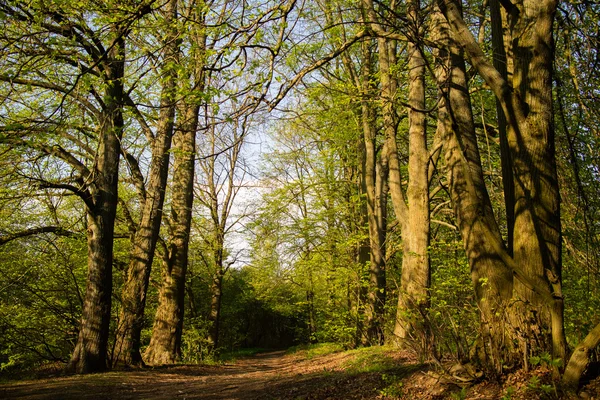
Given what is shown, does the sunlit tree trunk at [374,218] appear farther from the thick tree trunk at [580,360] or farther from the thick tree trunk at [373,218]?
the thick tree trunk at [580,360]

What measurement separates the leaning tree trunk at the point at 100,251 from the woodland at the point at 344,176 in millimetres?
36

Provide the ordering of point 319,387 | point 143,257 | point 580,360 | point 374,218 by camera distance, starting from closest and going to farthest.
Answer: point 580,360
point 319,387
point 143,257
point 374,218

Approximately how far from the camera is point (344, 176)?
1919 centimetres

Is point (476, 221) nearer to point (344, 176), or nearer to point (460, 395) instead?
point (460, 395)

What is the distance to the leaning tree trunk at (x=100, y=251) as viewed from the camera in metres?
7.71

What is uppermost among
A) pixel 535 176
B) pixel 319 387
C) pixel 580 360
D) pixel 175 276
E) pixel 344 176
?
pixel 344 176

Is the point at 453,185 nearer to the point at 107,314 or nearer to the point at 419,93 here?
the point at 419,93

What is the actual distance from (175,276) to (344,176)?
10.2 m

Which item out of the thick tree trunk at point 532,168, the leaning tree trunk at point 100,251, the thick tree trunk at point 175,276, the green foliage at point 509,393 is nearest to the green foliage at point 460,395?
the green foliage at point 509,393

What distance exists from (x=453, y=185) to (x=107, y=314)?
6.70 meters

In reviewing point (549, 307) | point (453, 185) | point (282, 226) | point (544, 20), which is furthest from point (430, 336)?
point (282, 226)

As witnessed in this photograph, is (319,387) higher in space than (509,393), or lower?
lower

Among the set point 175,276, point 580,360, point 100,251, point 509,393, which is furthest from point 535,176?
point 175,276

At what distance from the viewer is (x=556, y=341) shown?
10.5 ft
